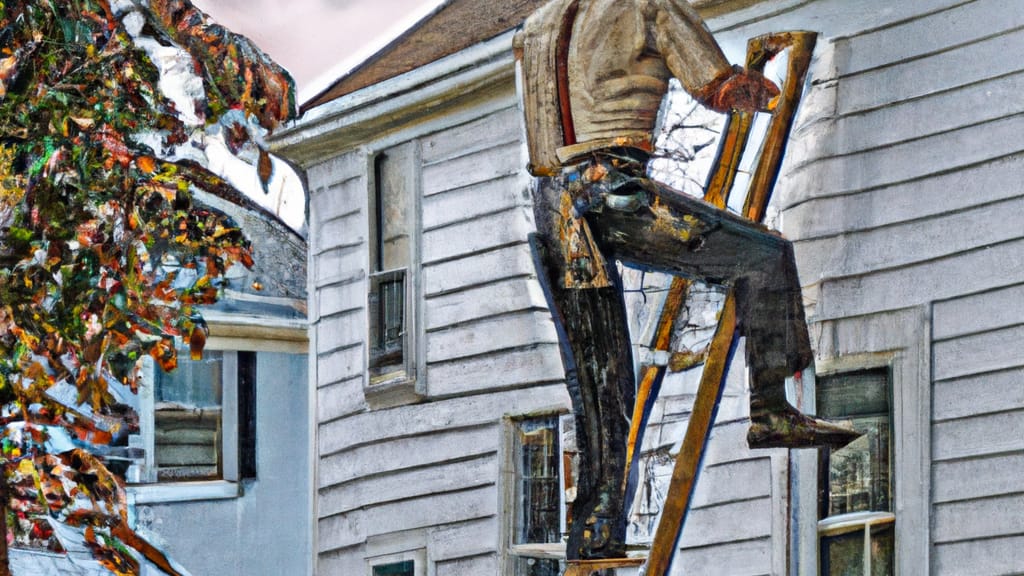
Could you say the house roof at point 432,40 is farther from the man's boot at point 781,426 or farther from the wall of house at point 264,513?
the man's boot at point 781,426

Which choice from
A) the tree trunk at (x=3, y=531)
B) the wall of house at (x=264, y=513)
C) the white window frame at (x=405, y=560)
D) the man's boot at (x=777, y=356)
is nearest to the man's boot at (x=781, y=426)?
the man's boot at (x=777, y=356)

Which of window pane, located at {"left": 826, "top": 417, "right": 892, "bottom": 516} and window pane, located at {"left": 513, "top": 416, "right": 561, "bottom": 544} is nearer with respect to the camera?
window pane, located at {"left": 826, "top": 417, "right": 892, "bottom": 516}

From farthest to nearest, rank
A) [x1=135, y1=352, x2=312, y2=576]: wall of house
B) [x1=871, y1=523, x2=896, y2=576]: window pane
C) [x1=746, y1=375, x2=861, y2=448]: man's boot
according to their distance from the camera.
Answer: [x1=135, y1=352, x2=312, y2=576]: wall of house → [x1=746, y1=375, x2=861, y2=448]: man's boot → [x1=871, y1=523, x2=896, y2=576]: window pane

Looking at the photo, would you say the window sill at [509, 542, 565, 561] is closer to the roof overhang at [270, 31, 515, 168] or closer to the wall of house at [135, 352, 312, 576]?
the wall of house at [135, 352, 312, 576]

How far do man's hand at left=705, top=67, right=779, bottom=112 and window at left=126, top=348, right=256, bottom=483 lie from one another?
6.29ft

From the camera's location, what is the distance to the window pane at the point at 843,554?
154 inches

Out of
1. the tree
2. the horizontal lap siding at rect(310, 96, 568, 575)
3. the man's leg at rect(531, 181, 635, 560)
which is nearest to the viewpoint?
the man's leg at rect(531, 181, 635, 560)

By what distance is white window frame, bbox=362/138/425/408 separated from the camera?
16.4 ft

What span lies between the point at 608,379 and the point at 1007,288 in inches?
38.4

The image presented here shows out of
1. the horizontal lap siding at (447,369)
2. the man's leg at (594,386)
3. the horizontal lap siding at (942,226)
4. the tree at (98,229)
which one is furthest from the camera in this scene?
the tree at (98,229)

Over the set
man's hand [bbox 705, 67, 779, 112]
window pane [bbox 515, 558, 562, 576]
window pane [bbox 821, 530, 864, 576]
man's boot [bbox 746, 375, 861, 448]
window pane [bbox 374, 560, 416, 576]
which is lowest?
window pane [bbox 374, 560, 416, 576]

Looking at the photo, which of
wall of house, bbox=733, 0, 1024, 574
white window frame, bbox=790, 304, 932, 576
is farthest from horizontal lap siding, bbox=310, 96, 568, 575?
wall of house, bbox=733, 0, 1024, 574

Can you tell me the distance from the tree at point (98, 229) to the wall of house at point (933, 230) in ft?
6.47

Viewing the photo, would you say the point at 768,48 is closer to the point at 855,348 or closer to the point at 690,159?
the point at 690,159
